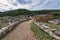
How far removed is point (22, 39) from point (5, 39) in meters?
1.54

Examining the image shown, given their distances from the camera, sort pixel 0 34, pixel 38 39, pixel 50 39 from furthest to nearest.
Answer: pixel 0 34
pixel 38 39
pixel 50 39

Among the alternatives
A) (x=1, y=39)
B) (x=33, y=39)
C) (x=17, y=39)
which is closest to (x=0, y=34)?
(x=1, y=39)

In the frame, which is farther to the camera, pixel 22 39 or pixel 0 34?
pixel 0 34

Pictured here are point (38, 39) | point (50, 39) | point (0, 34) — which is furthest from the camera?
point (0, 34)

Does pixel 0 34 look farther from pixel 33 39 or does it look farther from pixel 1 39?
pixel 33 39

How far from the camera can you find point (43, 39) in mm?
15234

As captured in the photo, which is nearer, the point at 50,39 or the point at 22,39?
the point at 50,39

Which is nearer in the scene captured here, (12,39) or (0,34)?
(12,39)

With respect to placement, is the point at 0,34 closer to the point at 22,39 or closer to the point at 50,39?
the point at 22,39

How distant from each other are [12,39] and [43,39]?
2.62 m

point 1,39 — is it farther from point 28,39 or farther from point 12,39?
point 28,39

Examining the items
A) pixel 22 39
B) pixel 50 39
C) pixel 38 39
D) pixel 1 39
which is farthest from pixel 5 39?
pixel 50 39

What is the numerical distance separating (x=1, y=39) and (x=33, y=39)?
2725 millimetres

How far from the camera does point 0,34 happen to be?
16.9 m
